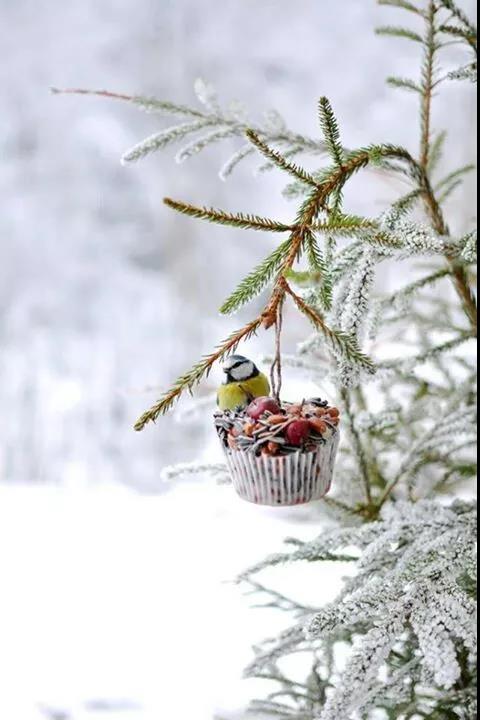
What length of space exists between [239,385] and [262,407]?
0.18ft

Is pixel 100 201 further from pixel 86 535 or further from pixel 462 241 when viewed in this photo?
pixel 462 241

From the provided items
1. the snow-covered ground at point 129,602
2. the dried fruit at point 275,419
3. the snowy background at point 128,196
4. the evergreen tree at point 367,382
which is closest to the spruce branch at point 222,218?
the evergreen tree at point 367,382

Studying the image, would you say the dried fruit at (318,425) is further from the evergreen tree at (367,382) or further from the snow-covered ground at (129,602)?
the snow-covered ground at (129,602)

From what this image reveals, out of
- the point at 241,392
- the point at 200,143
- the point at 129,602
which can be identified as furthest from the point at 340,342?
the point at 129,602

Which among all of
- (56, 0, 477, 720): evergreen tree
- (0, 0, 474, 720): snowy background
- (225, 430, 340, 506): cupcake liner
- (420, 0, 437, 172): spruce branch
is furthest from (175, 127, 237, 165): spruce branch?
(0, 0, 474, 720): snowy background

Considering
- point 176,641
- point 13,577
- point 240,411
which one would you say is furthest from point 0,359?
point 240,411

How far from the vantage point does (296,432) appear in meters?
0.55

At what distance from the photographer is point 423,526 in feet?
2.13

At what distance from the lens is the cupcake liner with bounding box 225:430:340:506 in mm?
559

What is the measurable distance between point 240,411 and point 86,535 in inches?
54.0

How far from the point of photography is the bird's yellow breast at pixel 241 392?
24.0 inches

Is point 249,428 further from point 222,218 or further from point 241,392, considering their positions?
point 222,218

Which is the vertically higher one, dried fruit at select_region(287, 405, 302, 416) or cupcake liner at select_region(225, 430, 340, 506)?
dried fruit at select_region(287, 405, 302, 416)

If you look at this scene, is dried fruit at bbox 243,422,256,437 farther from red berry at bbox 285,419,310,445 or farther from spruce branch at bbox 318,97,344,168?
spruce branch at bbox 318,97,344,168
